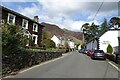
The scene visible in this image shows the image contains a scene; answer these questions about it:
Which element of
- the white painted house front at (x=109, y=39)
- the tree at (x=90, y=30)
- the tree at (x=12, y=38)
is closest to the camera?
the tree at (x=12, y=38)

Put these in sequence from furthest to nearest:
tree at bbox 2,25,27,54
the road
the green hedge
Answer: tree at bbox 2,25,27,54, the green hedge, the road

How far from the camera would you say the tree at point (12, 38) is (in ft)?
42.2

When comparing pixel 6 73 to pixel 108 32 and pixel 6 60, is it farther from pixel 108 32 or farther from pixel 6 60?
pixel 108 32

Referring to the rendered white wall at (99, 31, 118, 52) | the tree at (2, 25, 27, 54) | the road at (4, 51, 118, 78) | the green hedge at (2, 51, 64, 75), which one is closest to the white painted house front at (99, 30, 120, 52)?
the rendered white wall at (99, 31, 118, 52)

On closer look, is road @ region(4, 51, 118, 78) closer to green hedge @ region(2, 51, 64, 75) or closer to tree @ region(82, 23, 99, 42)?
green hedge @ region(2, 51, 64, 75)

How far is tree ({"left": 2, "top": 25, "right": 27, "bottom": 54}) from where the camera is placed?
42.2 feet

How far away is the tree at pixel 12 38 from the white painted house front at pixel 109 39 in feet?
128

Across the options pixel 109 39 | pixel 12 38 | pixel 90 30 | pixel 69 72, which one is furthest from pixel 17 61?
pixel 90 30

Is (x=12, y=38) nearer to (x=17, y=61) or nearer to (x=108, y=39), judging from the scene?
(x=17, y=61)

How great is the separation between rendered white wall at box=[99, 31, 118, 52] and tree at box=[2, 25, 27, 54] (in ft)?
128

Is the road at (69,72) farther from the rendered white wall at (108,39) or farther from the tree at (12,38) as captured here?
the rendered white wall at (108,39)

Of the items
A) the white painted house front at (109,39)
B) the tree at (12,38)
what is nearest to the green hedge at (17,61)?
the tree at (12,38)

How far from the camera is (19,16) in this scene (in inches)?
1554

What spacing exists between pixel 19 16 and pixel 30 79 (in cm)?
3048
